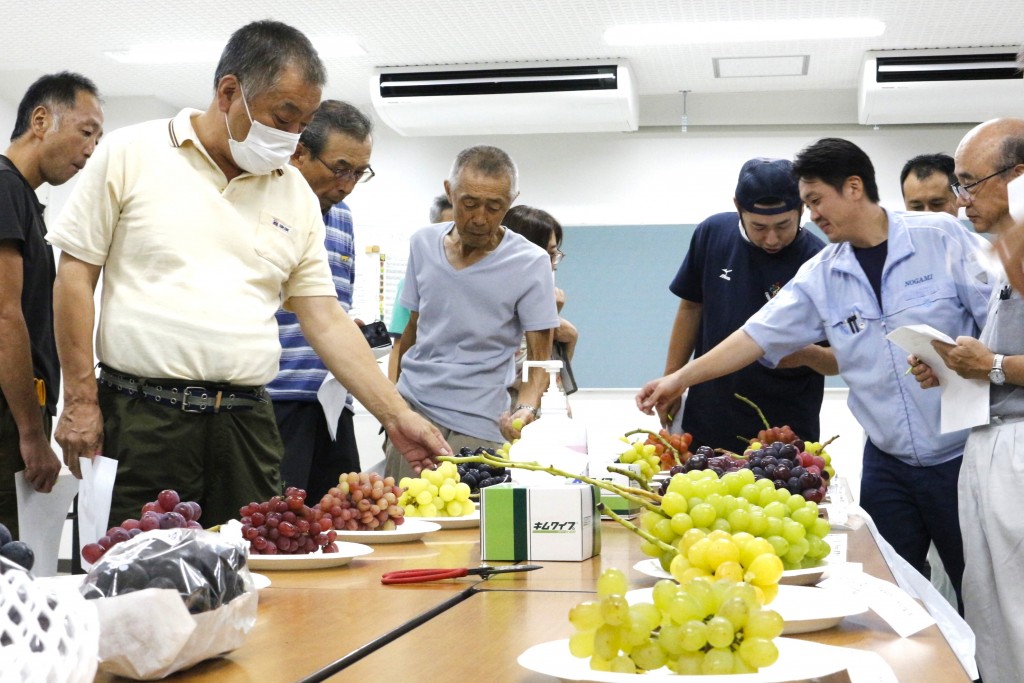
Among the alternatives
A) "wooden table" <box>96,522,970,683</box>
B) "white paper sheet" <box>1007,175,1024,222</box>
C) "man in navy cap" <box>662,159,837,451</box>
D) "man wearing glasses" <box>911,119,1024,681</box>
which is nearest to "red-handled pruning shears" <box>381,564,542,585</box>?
"wooden table" <box>96,522,970,683</box>

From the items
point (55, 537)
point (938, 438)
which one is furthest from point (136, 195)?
point (938, 438)

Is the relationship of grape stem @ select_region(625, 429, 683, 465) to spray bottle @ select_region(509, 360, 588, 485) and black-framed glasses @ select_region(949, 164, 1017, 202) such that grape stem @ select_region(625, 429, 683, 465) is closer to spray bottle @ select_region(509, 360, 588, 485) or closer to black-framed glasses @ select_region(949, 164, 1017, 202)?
spray bottle @ select_region(509, 360, 588, 485)

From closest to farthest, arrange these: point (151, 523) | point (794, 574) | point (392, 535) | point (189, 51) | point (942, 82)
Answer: point (151, 523) < point (794, 574) < point (392, 535) < point (942, 82) < point (189, 51)

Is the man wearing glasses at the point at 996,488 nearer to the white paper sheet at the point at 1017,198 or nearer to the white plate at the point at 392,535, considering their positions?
the white paper sheet at the point at 1017,198

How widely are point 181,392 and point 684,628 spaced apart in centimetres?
144

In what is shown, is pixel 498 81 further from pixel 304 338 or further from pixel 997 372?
pixel 997 372

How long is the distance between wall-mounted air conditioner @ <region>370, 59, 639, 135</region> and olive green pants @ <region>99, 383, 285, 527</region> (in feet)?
12.7

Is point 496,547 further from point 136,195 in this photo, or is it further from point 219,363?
point 136,195

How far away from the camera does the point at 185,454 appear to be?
197 cm

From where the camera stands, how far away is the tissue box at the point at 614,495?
173 cm

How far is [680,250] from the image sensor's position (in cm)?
620

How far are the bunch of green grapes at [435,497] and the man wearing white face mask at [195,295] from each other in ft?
0.40

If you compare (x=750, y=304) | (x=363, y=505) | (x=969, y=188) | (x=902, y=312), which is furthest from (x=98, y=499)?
(x=750, y=304)

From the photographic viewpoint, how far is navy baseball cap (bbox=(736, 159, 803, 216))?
9.57 ft
